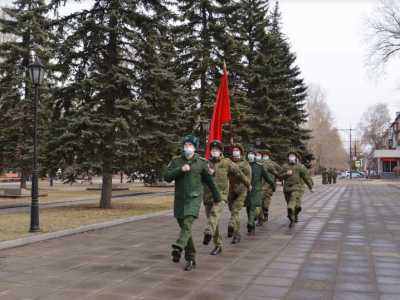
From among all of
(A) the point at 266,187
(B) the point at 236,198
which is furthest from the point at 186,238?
(A) the point at 266,187

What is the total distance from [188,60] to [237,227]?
58.6 ft

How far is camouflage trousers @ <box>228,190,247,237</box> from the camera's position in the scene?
8961 millimetres

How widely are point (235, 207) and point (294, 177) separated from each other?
10.9ft

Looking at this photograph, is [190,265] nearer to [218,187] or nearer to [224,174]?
[218,187]

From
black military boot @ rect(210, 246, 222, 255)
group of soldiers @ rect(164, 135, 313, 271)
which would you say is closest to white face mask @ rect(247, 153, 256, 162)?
group of soldiers @ rect(164, 135, 313, 271)

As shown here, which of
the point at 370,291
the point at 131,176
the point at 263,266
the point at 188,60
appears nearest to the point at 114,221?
the point at 131,176

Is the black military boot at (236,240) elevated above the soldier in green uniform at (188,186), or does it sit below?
below

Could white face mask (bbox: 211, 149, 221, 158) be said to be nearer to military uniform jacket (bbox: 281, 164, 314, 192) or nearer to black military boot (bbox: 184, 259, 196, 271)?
black military boot (bbox: 184, 259, 196, 271)

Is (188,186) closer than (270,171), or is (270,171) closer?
(188,186)

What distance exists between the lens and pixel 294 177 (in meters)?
11.9

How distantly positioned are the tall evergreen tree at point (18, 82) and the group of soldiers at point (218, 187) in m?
18.9

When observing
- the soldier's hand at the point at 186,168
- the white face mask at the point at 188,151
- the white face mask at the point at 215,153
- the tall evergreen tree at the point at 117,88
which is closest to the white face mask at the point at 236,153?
the white face mask at the point at 215,153

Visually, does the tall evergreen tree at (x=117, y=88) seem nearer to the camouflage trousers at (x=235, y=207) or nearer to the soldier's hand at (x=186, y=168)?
the camouflage trousers at (x=235, y=207)

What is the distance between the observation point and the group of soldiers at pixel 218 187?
21.2 feet
